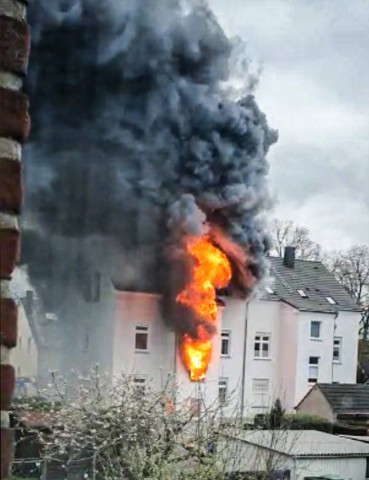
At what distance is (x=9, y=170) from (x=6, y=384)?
0.86 ft

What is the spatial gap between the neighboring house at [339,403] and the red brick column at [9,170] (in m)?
20.2

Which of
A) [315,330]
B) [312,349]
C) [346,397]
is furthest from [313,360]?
[346,397]

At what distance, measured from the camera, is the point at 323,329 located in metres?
25.3

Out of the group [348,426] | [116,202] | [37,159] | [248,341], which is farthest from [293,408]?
[37,159]

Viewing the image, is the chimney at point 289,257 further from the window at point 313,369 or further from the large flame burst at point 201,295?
the window at point 313,369

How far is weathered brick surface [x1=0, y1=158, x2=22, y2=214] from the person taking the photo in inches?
37.0

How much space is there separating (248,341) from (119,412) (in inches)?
565

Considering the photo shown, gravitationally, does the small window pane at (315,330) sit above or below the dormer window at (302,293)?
below

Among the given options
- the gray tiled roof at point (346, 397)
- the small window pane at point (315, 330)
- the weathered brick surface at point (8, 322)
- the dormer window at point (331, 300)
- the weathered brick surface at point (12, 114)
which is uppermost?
the weathered brick surface at point (12, 114)

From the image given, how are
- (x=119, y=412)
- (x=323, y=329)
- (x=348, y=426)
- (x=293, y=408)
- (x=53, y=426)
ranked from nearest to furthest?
(x=119, y=412) → (x=53, y=426) → (x=348, y=426) → (x=293, y=408) → (x=323, y=329)

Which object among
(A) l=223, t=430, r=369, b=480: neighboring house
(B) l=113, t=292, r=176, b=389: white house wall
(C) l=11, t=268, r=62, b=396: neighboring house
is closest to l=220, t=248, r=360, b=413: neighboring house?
(B) l=113, t=292, r=176, b=389: white house wall

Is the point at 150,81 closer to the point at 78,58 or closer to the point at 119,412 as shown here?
the point at 78,58

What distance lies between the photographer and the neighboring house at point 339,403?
20677mm

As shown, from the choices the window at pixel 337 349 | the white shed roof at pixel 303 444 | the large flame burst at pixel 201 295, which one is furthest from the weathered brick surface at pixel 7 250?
the window at pixel 337 349
